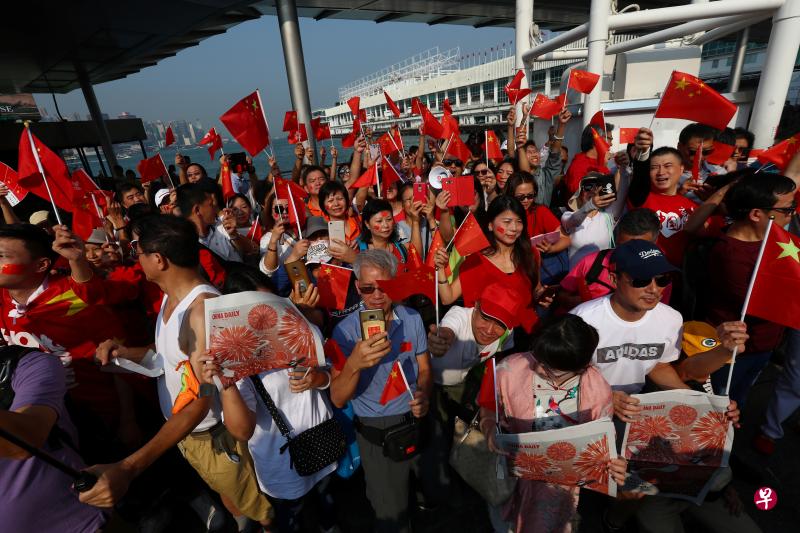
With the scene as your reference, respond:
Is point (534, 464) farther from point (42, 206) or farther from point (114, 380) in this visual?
point (42, 206)

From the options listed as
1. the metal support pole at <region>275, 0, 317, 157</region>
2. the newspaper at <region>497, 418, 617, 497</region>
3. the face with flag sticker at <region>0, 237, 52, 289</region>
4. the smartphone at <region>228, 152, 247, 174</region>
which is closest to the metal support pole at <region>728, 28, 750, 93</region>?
the metal support pole at <region>275, 0, 317, 157</region>

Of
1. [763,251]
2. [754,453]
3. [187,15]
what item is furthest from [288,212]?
[187,15]

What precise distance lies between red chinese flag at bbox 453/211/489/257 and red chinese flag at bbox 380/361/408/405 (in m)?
1.10

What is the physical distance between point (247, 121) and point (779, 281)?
16.1ft

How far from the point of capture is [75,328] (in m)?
2.55

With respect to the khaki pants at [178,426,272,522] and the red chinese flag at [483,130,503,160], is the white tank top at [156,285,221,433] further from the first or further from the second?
the red chinese flag at [483,130,503,160]

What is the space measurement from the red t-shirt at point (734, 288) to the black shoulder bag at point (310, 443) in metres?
2.89

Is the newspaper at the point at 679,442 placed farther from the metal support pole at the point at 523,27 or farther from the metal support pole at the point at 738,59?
the metal support pole at the point at 738,59

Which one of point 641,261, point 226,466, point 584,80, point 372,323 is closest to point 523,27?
point 584,80

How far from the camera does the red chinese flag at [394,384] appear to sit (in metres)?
2.11

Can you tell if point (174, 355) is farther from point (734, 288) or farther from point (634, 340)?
point (734, 288)

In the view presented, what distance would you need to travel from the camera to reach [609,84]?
12.1 meters

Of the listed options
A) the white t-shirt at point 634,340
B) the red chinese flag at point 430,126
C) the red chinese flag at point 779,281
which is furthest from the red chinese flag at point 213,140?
the red chinese flag at point 779,281

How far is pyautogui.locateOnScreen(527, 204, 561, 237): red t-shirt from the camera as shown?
13.8 feet
